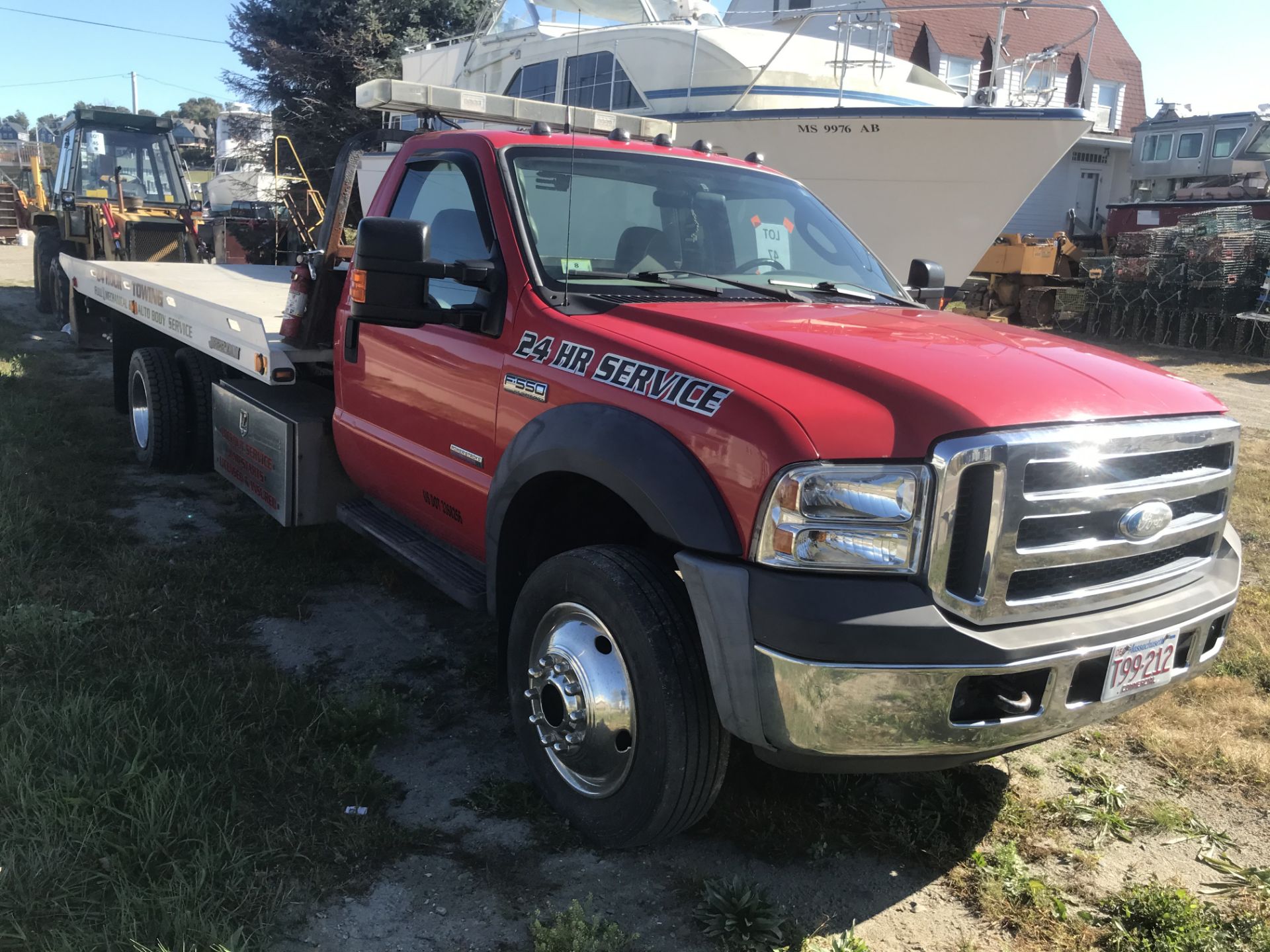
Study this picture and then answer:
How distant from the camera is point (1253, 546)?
19.6ft

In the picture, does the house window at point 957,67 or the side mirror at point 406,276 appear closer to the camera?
the side mirror at point 406,276

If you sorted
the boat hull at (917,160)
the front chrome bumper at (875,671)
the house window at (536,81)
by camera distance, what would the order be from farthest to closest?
the house window at (536,81) → the boat hull at (917,160) → the front chrome bumper at (875,671)

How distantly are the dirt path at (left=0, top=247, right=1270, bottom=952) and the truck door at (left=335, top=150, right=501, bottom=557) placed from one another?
745mm

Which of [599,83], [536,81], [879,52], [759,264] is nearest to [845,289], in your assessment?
[759,264]

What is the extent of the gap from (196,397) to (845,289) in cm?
443

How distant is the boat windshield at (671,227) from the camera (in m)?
3.59

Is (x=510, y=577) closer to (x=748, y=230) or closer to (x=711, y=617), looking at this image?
(x=711, y=617)

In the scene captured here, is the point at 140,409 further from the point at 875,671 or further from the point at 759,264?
the point at 875,671

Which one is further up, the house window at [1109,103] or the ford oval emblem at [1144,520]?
the house window at [1109,103]

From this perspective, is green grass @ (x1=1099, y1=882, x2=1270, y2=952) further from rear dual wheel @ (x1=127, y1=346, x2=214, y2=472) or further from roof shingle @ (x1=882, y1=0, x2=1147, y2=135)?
roof shingle @ (x1=882, y1=0, x2=1147, y2=135)

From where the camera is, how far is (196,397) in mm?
6473

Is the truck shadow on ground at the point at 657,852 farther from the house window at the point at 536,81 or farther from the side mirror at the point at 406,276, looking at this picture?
the house window at the point at 536,81

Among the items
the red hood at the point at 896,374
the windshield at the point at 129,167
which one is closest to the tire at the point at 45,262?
the windshield at the point at 129,167

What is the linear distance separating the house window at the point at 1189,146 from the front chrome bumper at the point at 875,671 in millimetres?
27668
